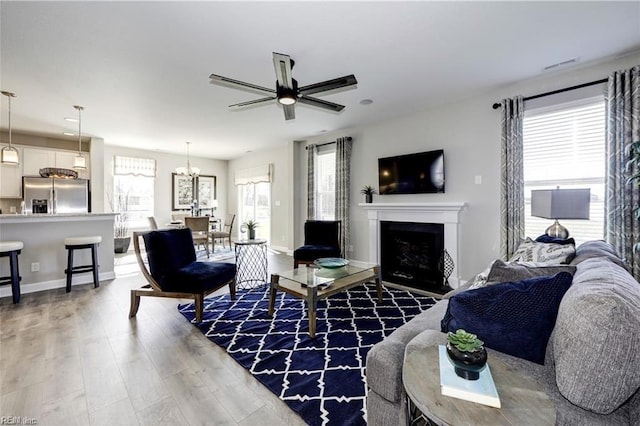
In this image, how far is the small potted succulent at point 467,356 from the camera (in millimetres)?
1007

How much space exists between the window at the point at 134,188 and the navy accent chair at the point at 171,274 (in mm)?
5186

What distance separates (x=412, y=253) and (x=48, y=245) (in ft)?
17.8

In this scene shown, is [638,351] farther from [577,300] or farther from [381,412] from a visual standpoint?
[381,412]

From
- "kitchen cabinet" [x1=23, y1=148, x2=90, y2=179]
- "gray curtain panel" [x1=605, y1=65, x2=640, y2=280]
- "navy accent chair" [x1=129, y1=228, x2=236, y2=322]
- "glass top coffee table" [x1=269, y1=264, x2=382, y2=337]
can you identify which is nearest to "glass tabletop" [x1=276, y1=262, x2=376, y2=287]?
"glass top coffee table" [x1=269, y1=264, x2=382, y2=337]

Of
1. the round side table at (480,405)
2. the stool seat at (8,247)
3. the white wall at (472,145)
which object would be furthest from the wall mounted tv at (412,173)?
the stool seat at (8,247)

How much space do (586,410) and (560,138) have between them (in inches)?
132

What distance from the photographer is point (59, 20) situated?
2.23 m

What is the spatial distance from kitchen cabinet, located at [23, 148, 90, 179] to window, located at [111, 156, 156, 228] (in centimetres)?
101

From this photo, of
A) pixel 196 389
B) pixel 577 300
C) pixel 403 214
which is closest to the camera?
pixel 577 300

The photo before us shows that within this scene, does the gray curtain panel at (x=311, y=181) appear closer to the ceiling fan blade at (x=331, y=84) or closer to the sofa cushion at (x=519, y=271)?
the ceiling fan blade at (x=331, y=84)

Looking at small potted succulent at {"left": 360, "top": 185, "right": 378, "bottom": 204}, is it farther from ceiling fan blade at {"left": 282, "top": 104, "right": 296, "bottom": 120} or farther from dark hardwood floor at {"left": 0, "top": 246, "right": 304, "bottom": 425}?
dark hardwood floor at {"left": 0, "top": 246, "right": 304, "bottom": 425}

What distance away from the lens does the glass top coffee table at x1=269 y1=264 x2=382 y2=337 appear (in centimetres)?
253

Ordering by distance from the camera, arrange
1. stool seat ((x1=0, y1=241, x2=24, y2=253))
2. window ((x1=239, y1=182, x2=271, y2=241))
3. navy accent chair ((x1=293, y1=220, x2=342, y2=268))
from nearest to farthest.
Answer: stool seat ((x1=0, y1=241, x2=24, y2=253)), navy accent chair ((x1=293, y1=220, x2=342, y2=268)), window ((x1=239, y1=182, x2=271, y2=241))

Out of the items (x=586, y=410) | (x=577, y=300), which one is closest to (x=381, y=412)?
(x=586, y=410)
